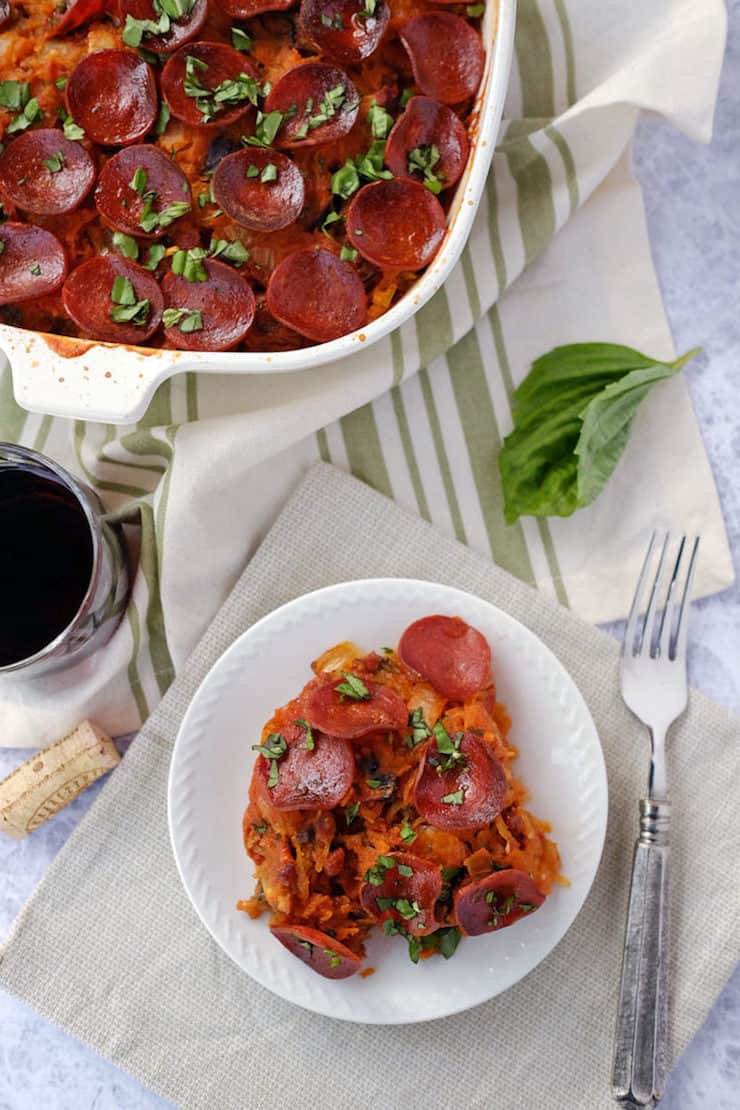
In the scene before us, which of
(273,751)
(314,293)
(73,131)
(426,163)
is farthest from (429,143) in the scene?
(273,751)

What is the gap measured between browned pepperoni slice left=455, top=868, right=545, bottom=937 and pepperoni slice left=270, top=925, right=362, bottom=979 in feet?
0.82

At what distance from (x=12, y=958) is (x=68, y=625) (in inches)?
32.3

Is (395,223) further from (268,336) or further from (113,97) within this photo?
(113,97)

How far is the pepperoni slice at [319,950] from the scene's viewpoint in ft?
7.13

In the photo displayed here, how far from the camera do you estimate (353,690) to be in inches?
86.7

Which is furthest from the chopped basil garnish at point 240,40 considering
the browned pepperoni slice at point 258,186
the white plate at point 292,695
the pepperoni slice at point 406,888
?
the pepperoni slice at point 406,888

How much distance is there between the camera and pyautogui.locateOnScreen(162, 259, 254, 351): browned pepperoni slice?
2172 mm

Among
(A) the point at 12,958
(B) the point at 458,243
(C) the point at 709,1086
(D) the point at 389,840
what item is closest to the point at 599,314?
(B) the point at 458,243

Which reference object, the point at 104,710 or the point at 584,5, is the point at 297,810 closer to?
the point at 104,710

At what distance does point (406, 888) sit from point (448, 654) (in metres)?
0.49

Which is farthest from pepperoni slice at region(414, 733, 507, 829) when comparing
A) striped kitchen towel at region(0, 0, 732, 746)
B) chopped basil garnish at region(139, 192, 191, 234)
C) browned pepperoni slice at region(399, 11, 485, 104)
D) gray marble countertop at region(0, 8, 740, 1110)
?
browned pepperoni slice at region(399, 11, 485, 104)

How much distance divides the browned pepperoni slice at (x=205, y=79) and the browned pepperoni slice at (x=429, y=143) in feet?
1.03

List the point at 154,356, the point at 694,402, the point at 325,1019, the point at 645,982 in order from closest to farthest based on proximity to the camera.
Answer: the point at 154,356 → the point at 645,982 → the point at 325,1019 → the point at 694,402

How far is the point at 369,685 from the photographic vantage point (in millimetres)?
2244
